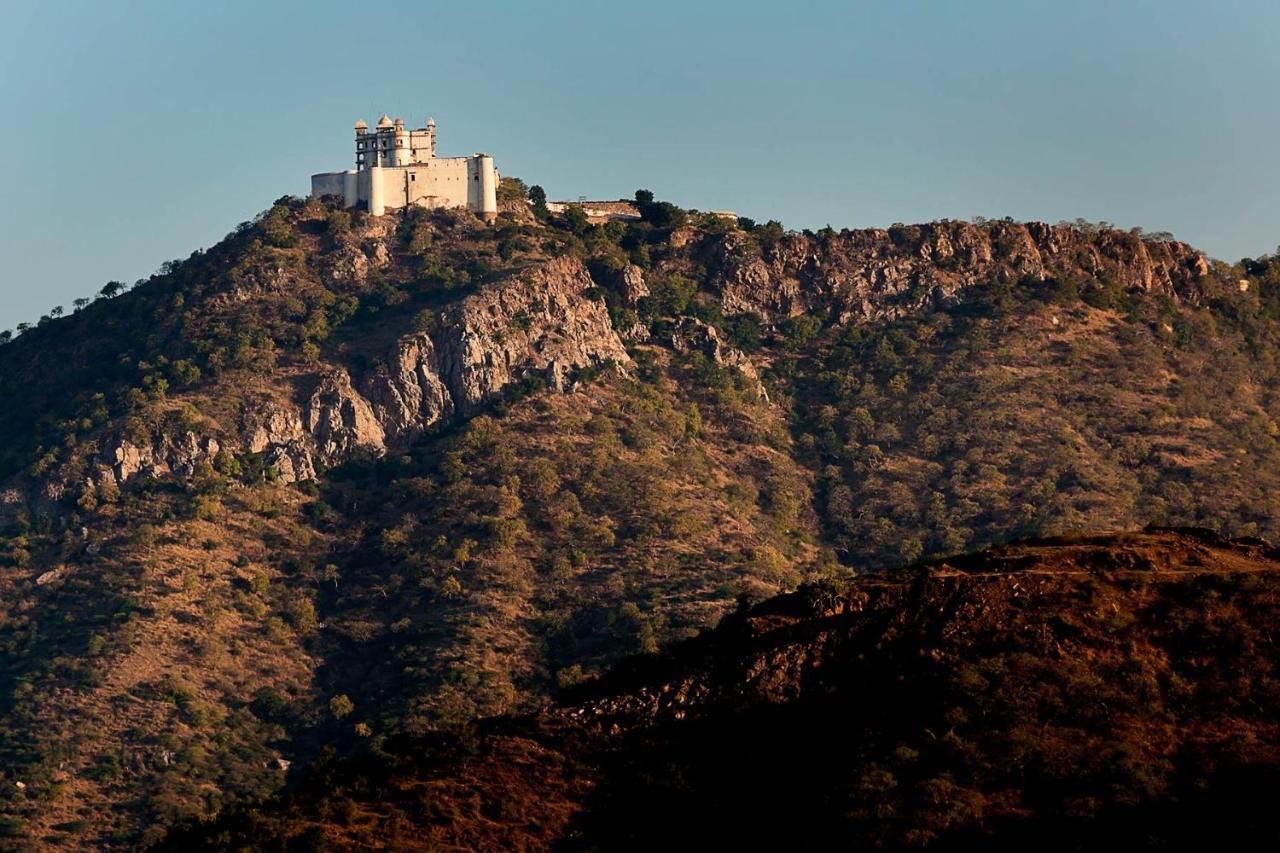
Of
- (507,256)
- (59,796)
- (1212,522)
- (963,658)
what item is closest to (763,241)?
(507,256)

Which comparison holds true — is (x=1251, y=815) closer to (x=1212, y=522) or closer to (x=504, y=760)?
(x=504, y=760)

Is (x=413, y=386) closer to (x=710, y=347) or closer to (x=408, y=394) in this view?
(x=408, y=394)

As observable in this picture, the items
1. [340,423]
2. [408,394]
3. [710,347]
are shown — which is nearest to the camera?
[340,423]

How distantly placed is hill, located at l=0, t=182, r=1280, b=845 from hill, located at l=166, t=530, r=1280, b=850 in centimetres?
A: 3707

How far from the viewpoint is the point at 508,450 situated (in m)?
148

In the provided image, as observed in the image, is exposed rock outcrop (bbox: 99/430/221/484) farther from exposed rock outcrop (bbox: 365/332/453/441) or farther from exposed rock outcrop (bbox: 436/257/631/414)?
exposed rock outcrop (bbox: 436/257/631/414)

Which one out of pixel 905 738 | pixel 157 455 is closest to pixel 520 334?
pixel 157 455

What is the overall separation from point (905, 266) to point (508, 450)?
33548mm

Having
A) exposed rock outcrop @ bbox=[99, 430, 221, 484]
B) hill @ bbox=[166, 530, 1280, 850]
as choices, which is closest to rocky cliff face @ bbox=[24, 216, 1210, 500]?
exposed rock outcrop @ bbox=[99, 430, 221, 484]

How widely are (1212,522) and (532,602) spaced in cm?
3488

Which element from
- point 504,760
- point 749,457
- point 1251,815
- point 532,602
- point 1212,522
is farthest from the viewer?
point 749,457

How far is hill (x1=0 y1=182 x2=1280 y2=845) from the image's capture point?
128875 millimetres

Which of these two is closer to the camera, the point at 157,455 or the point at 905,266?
the point at 157,455

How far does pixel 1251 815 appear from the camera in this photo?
72812 mm
